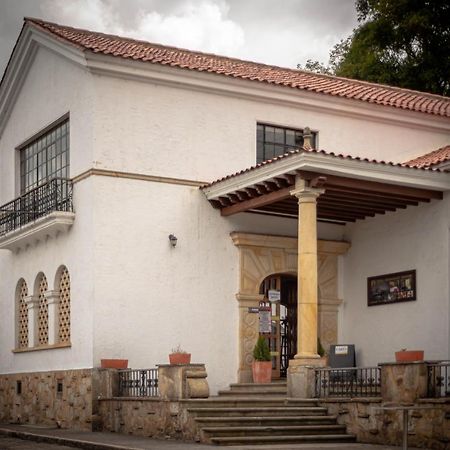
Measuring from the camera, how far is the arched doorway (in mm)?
22516

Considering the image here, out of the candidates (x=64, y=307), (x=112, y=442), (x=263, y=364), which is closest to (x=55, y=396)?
(x=64, y=307)

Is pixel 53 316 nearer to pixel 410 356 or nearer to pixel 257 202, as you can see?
pixel 257 202

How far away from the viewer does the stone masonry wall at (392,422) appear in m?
15.5

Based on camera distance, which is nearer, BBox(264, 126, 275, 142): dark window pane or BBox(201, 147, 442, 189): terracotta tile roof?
BBox(201, 147, 442, 189): terracotta tile roof

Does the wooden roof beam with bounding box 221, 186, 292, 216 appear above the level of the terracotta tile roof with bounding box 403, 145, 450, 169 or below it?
below

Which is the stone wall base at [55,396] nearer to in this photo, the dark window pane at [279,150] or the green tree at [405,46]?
the dark window pane at [279,150]

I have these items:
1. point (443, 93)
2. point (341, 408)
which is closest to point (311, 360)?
point (341, 408)

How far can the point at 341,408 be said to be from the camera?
1756 cm

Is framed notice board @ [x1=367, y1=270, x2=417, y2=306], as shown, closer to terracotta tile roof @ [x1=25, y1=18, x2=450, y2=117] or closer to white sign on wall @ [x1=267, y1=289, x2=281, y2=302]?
white sign on wall @ [x1=267, y1=289, x2=281, y2=302]

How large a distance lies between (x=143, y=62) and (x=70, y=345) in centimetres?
627

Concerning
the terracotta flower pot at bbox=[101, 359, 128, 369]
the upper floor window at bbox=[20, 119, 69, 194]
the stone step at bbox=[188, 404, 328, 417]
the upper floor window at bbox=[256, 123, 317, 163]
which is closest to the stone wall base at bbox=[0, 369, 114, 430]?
the terracotta flower pot at bbox=[101, 359, 128, 369]

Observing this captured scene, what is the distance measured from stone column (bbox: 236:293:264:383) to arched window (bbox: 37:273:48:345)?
4.75 m

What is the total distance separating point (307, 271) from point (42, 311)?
299 inches

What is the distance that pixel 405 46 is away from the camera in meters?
39.8
